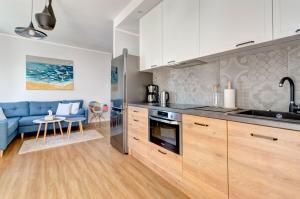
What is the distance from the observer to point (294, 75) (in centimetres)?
131

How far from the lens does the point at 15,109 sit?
3848 millimetres

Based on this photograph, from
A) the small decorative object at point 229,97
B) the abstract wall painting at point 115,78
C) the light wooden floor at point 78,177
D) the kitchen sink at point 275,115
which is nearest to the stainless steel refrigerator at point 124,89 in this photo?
the abstract wall painting at point 115,78

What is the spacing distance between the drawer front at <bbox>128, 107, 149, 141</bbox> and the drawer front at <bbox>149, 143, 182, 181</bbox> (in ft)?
0.77

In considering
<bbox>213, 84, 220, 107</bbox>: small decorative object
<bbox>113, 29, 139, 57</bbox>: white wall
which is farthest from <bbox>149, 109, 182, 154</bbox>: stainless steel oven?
<bbox>113, 29, 139, 57</bbox>: white wall

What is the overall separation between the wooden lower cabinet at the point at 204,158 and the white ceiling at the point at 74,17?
7.99 feet

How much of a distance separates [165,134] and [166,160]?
31cm

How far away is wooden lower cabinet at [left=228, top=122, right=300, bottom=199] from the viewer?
91 centimetres

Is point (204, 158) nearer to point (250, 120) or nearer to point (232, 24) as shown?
point (250, 120)

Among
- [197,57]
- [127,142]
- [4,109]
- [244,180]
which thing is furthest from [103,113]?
[244,180]

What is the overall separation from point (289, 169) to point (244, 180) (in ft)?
1.01

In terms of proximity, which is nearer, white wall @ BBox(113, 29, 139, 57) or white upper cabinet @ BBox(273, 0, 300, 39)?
white upper cabinet @ BBox(273, 0, 300, 39)

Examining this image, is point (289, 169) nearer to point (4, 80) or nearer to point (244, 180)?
point (244, 180)

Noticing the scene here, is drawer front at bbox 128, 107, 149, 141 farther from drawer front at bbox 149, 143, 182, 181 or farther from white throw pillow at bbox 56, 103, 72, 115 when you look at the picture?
white throw pillow at bbox 56, 103, 72, 115

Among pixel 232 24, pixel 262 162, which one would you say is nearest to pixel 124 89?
pixel 232 24
